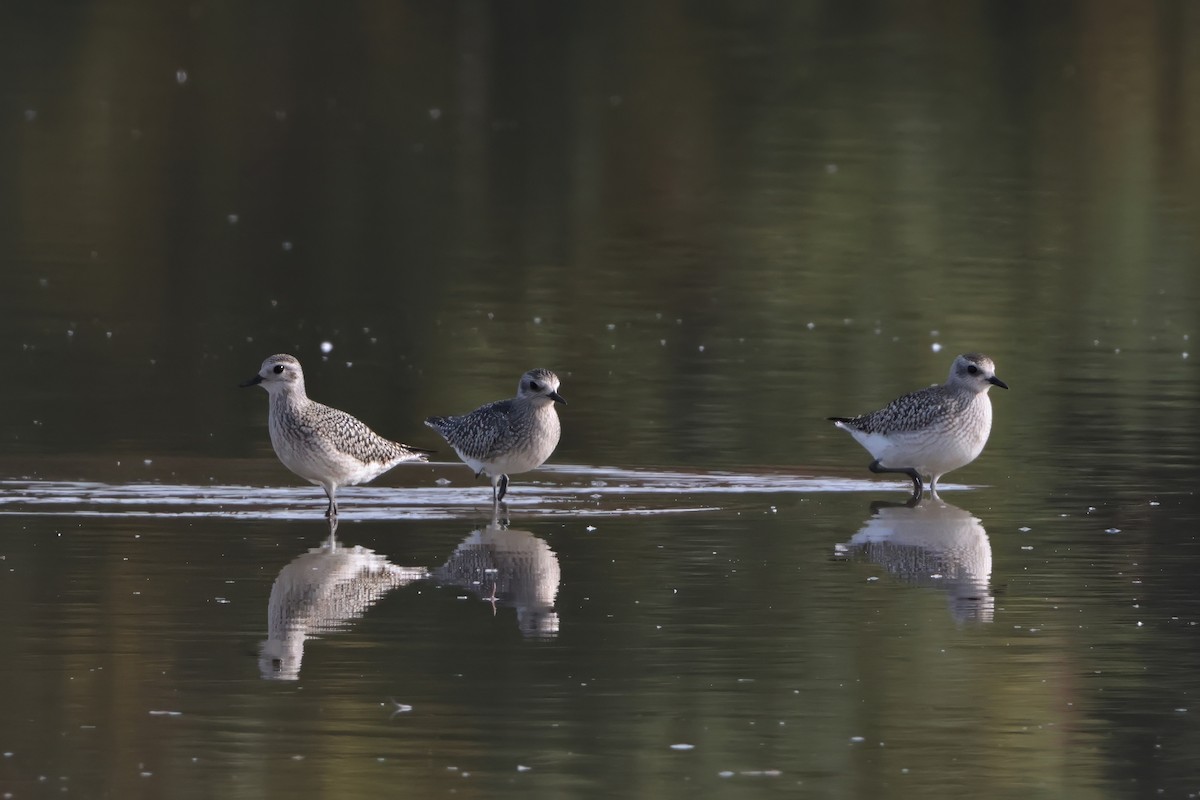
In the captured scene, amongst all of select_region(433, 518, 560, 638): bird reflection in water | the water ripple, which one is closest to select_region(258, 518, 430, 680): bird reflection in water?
select_region(433, 518, 560, 638): bird reflection in water

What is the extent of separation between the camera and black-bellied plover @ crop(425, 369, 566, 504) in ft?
44.6

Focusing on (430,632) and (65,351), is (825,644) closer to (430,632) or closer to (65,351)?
(430,632)

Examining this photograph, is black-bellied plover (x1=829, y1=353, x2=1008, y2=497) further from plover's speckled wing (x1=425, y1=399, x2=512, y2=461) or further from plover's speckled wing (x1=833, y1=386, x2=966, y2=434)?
plover's speckled wing (x1=425, y1=399, x2=512, y2=461)

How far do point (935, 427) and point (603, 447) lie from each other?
223cm

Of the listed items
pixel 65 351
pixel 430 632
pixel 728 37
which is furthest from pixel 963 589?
pixel 728 37

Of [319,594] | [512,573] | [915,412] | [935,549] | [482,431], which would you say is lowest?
[319,594]

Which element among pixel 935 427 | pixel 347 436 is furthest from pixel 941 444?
pixel 347 436

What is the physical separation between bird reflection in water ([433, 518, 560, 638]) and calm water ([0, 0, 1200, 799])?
4 centimetres

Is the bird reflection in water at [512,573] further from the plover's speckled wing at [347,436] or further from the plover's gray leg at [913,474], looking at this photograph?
the plover's gray leg at [913,474]

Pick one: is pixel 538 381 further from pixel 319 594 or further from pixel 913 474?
pixel 319 594

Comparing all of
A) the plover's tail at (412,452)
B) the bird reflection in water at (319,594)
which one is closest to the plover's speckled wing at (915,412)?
the plover's tail at (412,452)

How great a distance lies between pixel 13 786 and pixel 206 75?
34.7m

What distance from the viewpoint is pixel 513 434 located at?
44.7 feet

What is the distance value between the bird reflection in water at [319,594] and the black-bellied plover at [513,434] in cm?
155
